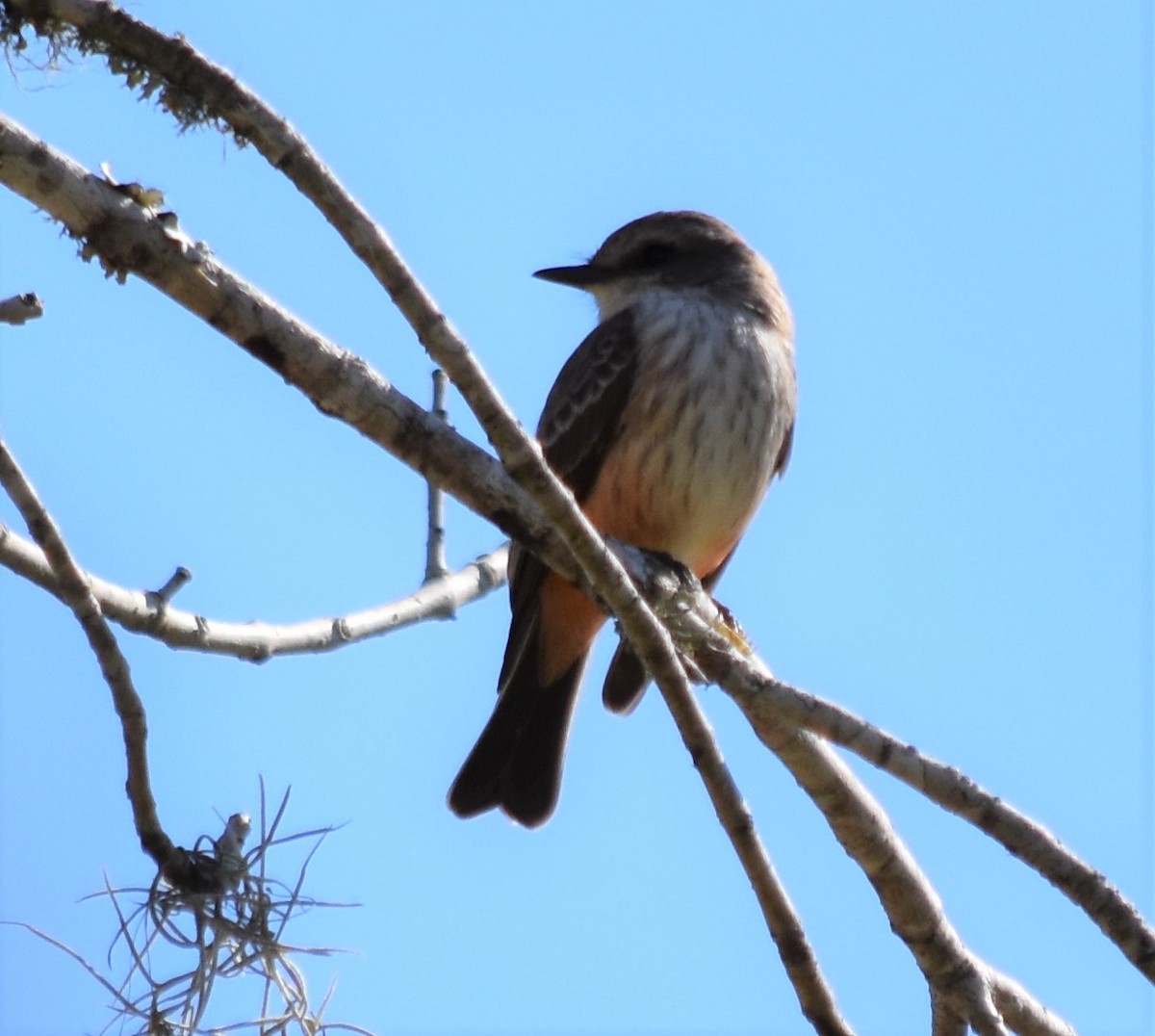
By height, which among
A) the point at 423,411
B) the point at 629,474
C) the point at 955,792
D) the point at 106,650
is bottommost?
the point at 955,792

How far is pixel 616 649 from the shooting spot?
678 centimetres

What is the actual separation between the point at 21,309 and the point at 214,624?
3.55 ft

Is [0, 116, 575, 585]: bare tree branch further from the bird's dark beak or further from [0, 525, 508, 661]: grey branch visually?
the bird's dark beak

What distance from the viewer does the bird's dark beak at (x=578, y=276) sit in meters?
7.63

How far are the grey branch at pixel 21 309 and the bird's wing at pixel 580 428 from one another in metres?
2.93

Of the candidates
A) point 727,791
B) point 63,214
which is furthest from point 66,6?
point 727,791

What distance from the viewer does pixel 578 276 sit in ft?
25.1

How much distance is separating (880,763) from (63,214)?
1962 mm

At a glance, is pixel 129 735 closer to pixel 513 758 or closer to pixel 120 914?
pixel 120 914

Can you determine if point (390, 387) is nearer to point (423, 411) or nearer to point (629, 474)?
point (423, 411)

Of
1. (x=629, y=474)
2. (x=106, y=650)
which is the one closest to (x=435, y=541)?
(x=629, y=474)

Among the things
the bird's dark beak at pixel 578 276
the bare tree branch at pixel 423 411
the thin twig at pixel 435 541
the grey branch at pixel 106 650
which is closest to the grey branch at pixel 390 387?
the bare tree branch at pixel 423 411

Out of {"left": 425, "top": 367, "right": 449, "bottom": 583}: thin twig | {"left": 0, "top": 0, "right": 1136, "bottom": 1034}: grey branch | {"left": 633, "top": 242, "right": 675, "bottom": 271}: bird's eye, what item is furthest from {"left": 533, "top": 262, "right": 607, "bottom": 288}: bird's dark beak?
{"left": 0, "top": 0, "right": 1136, "bottom": 1034}: grey branch

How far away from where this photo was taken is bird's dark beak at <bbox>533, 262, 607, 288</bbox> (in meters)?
7.63
